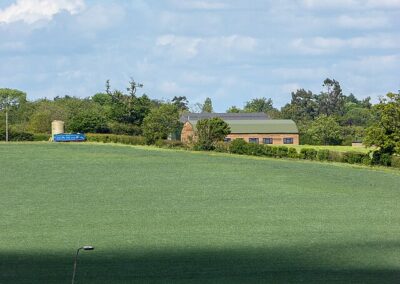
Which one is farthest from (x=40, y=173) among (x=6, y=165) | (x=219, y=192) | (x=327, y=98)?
(x=327, y=98)

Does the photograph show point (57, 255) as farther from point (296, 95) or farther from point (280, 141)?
point (296, 95)

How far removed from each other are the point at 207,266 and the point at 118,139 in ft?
240

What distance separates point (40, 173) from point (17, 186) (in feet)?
27.1

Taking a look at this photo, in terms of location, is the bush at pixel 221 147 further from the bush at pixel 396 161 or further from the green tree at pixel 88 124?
the green tree at pixel 88 124

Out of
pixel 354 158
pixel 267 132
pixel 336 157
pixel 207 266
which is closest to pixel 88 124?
pixel 267 132

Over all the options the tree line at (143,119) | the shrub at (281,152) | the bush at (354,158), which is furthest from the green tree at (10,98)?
the bush at (354,158)

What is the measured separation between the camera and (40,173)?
56031 millimetres

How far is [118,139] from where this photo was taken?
9488 centimetres

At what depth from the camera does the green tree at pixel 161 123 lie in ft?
323

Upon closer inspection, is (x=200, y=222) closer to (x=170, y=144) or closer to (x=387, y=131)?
(x=387, y=131)

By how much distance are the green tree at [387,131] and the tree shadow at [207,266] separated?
114 ft

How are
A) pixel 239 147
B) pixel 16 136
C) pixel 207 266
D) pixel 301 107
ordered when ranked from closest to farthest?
pixel 207 266 < pixel 239 147 < pixel 16 136 < pixel 301 107

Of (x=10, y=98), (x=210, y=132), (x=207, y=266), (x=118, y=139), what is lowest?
(x=207, y=266)

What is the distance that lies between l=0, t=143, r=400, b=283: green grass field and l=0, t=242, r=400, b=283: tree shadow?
29 mm
